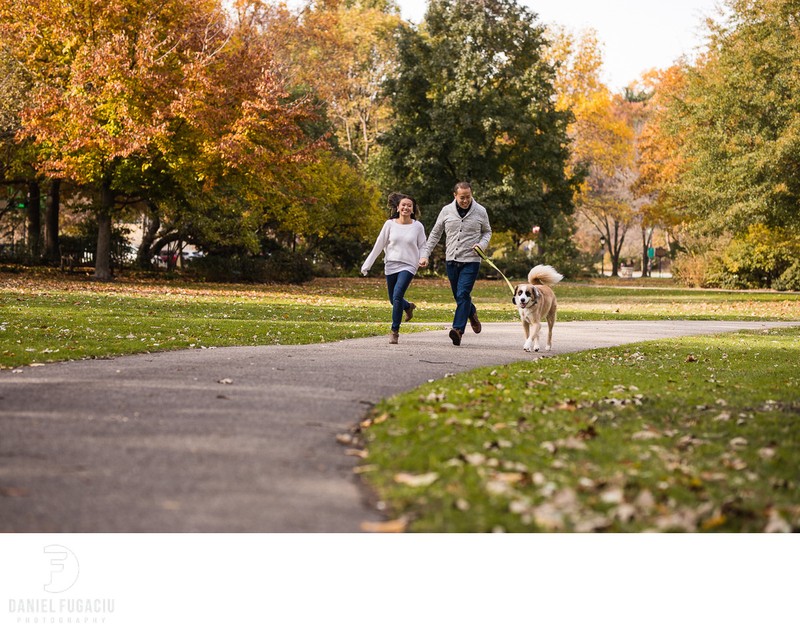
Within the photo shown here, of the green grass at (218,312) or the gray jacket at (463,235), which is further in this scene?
the gray jacket at (463,235)

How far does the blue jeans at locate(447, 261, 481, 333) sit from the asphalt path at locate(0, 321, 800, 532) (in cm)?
203

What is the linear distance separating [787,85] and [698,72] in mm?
7561

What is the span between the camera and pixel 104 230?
Result: 32469 mm

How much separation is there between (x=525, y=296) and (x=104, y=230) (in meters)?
23.4

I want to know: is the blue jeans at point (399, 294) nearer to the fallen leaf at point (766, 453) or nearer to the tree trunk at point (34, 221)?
the fallen leaf at point (766, 453)

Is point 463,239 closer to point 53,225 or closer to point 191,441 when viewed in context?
point 191,441

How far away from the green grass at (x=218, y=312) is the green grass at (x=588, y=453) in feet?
17.0

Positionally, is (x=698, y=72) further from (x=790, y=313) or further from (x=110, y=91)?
(x=110, y=91)

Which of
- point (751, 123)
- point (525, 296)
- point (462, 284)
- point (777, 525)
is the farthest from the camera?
point (751, 123)

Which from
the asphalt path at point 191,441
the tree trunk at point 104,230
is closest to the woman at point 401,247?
the asphalt path at point 191,441

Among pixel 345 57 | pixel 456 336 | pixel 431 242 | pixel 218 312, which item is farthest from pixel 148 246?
pixel 456 336

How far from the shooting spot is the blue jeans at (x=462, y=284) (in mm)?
13125

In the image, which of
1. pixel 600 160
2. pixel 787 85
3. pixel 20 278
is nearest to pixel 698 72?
pixel 787 85

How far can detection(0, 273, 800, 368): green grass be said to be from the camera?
41.4ft
